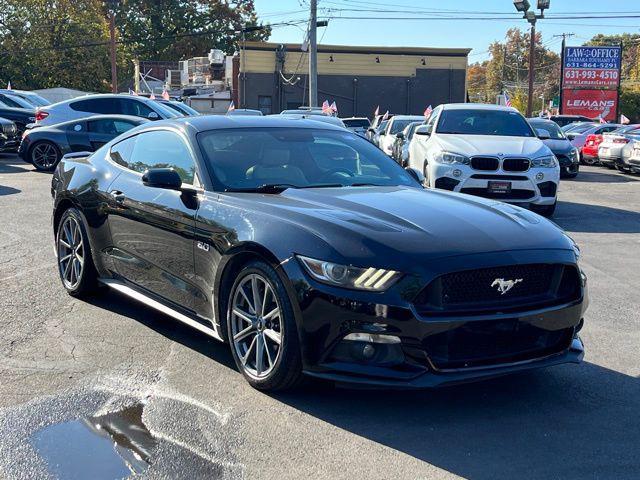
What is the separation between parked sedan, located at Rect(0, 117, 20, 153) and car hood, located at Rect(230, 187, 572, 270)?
17.0 m

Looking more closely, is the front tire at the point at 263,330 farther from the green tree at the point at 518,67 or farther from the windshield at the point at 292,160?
the green tree at the point at 518,67

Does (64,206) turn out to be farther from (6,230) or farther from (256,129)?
(6,230)

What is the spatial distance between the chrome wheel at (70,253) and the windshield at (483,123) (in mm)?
7301

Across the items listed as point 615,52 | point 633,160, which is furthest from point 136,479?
point 615,52

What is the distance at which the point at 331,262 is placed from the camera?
3.92 meters

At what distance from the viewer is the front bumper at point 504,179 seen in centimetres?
1098

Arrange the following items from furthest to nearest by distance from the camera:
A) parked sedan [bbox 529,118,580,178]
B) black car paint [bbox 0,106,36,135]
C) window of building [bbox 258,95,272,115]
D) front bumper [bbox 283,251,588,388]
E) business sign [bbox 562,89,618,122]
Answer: window of building [bbox 258,95,272,115], business sign [bbox 562,89,618,122], black car paint [bbox 0,106,36,135], parked sedan [bbox 529,118,580,178], front bumper [bbox 283,251,588,388]

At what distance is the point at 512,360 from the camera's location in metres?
4.07

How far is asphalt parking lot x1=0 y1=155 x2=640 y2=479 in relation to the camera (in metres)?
3.53

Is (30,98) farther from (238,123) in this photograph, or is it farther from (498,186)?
(238,123)

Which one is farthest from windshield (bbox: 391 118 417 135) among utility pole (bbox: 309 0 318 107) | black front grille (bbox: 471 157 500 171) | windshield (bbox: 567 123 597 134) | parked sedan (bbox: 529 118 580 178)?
utility pole (bbox: 309 0 318 107)

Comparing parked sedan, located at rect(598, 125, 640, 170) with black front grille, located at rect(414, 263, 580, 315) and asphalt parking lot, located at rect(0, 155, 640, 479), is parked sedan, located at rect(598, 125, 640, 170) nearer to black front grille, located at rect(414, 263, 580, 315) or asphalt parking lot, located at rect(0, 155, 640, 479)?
asphalt parking lot, located at rect(0, 155, 640, 479)

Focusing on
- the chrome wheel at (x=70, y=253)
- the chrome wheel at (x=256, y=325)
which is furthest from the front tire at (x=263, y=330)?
the chrome wheel at (x=70, y=253)

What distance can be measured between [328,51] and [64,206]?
42.4 metres
